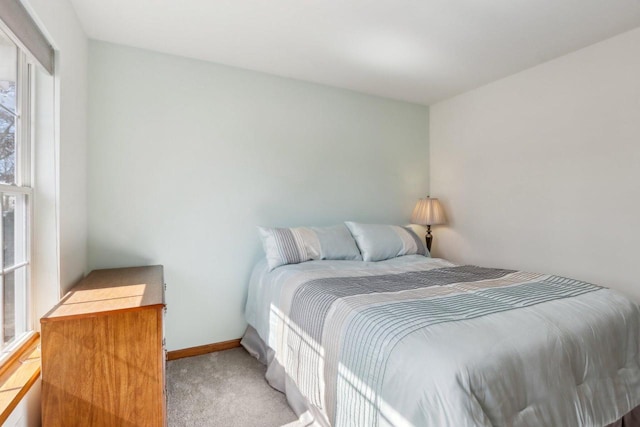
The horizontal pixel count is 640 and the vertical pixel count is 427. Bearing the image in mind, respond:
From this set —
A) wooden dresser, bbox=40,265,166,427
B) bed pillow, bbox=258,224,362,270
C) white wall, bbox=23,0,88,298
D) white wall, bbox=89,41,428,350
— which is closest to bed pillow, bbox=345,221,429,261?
bed pillow, bbox=258,224,362,270

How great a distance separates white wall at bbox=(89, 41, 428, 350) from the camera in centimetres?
241

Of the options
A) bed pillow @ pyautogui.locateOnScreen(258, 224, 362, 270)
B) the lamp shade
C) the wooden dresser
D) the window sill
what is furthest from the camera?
the lamp shade

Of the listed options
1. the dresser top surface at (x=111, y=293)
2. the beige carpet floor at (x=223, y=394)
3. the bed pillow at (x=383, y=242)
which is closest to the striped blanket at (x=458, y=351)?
the beige carpet floor at (x=223, y=394)

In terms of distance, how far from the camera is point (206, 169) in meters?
2.69

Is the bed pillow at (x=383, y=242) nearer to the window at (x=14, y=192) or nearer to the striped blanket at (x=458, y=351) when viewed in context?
the striped blanket at (x=458, y=351)

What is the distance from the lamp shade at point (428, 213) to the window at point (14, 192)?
325 cm

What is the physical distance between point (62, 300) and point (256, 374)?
137 centimetres

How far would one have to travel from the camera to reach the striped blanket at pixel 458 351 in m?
1.08

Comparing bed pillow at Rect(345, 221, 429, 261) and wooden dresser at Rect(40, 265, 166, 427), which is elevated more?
bed pillow at Rect(345, 221, 429, 261)

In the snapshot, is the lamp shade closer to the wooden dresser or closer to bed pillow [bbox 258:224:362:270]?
bed pillow [bbox 258:224:362:270]

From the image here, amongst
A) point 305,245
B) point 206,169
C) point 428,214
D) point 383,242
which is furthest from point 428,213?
point 206,169

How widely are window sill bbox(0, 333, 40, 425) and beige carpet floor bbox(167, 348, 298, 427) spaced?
83 cm

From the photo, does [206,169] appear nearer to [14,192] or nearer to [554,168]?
[14,192]

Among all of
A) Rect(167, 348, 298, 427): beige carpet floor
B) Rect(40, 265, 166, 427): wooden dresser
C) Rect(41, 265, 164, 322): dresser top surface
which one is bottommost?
Rect(167, 348, 298, 427): beige carpet floor
